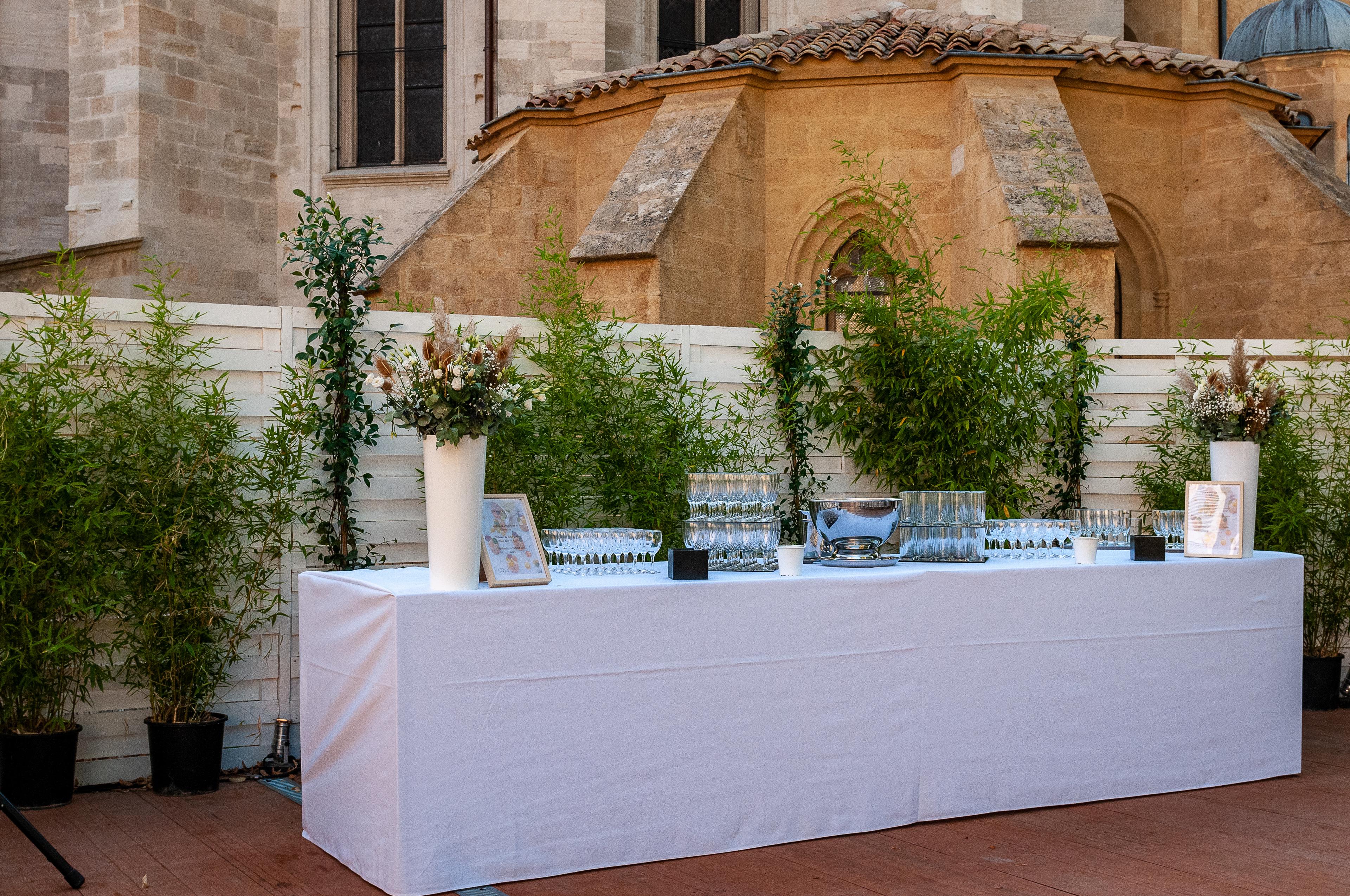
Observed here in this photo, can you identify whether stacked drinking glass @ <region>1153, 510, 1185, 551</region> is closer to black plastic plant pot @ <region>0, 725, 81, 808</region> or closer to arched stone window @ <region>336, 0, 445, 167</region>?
black plastic plant pot @ <region>0, 725, 81, 808</region>

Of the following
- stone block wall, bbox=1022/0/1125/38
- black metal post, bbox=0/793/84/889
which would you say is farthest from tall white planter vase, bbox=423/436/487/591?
stone block wall, bbox=1022/0/1125/38

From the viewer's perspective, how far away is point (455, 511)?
3.99 metres

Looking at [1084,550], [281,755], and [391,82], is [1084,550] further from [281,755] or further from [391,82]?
[391,82]

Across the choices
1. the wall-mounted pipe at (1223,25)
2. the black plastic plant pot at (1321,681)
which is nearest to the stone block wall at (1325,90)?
the wall-mounted pipe at (1223,25)

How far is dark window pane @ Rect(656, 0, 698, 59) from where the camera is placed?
14781mm

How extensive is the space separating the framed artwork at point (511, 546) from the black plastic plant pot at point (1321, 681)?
4.74 metres

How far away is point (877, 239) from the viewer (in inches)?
313

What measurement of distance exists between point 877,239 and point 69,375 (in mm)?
4698

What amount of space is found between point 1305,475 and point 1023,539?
112 inches

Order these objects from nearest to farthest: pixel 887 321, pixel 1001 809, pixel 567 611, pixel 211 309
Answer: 1. pixel 567 611
2. pixel 1001 809
3. pixel 211 309
4. pixel 887 321

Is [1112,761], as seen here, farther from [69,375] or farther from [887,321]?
[69,375]

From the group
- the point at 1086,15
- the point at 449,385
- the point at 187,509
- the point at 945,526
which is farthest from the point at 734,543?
the point at 1086,15

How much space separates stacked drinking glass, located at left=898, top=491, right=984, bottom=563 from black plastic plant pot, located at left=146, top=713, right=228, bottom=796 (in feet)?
9.47

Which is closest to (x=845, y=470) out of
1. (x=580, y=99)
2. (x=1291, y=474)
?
(x=1291, y=474)
